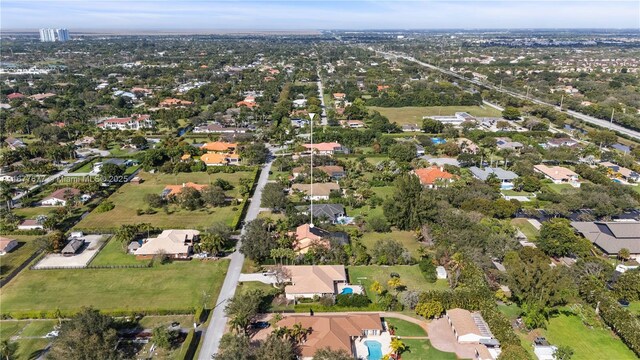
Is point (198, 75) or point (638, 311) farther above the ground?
point (198, 75)

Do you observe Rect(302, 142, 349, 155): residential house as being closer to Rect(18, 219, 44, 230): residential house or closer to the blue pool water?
Rect(18, 219, 44, 230): residential house

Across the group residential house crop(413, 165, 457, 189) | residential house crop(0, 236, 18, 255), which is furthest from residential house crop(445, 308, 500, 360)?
residential house crop(0, 236, 18, 255)

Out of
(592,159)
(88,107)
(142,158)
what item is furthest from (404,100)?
(88,107)

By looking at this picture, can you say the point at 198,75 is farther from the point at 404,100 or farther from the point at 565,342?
the point at 565,342

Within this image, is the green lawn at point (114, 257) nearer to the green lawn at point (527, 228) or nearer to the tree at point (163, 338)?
the tree at point (163, 338)

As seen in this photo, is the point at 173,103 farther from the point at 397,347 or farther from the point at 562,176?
the point at 397,347

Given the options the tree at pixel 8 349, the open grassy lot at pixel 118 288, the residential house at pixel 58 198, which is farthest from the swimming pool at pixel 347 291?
the residential house at pixel 58 198
